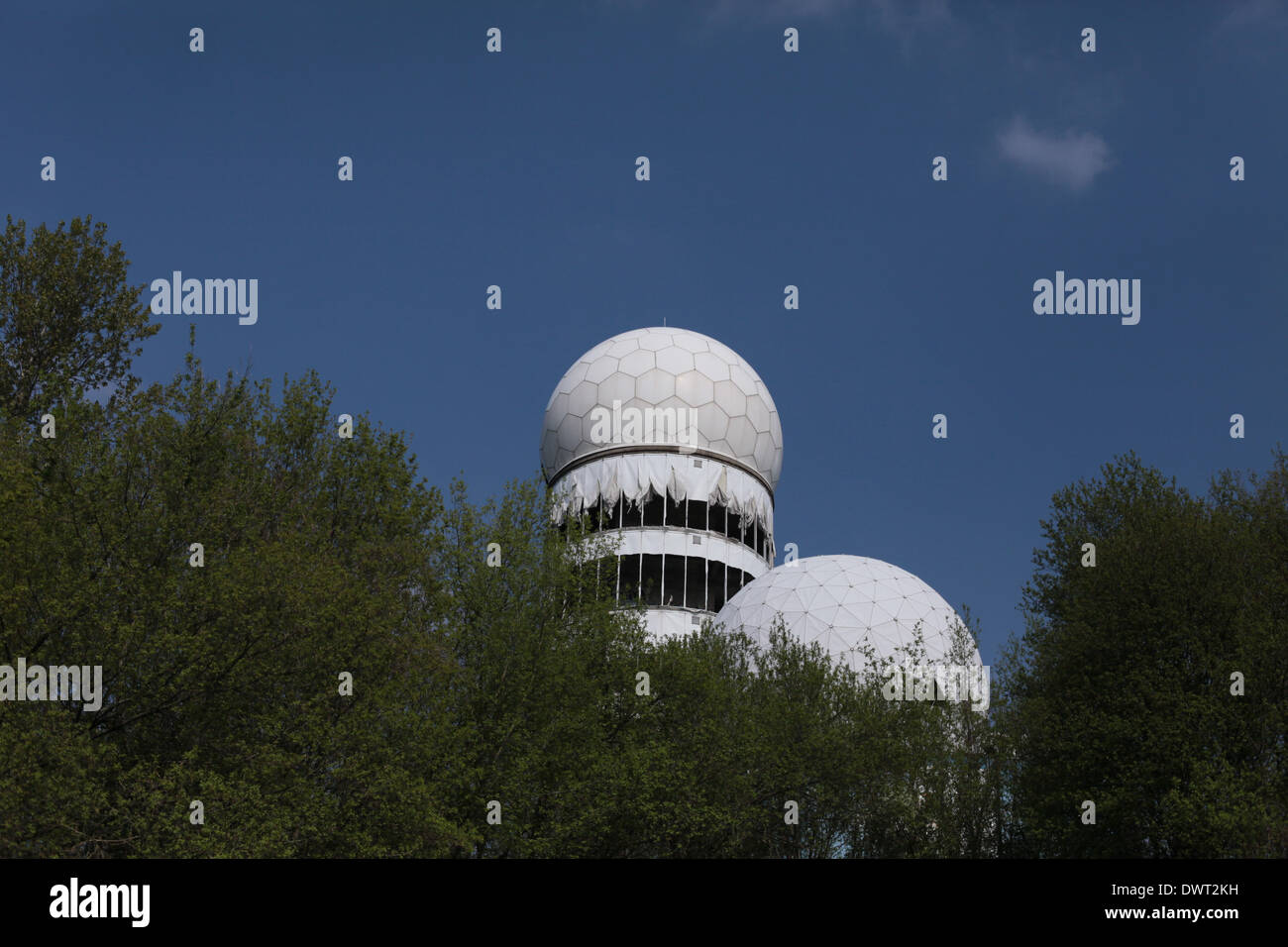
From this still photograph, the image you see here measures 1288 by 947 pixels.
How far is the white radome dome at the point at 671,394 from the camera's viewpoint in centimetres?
6366

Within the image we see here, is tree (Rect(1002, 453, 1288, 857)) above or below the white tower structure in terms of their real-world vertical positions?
below

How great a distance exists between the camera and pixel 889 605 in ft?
174

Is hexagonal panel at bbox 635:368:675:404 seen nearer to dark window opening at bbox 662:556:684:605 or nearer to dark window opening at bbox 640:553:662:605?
dark window opening at bbox 640:553:662:605

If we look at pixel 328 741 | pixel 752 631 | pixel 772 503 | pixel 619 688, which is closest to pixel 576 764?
pixel 619 688

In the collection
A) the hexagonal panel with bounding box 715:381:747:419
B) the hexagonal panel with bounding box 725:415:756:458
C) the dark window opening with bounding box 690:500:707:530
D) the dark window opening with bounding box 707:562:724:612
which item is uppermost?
the hexagonal panel with bounding box 715:381:747:419

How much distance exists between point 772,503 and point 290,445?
3545 centimetres

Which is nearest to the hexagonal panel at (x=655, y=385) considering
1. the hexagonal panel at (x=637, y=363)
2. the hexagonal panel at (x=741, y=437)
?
the hexagonal panel at (x=637, y=363)

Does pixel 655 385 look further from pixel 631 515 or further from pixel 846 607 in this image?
pixel 846 607

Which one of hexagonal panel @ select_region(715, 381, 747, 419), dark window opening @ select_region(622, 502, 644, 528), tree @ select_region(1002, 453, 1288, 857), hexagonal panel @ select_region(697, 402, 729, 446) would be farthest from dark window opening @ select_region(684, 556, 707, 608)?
tree @ select_region(1002, 453, 1288, 857)

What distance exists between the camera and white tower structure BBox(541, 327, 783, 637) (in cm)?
6197

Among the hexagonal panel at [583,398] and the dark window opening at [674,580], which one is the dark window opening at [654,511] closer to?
the dark window opening at [674,580]

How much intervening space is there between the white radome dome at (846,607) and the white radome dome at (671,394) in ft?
33.5

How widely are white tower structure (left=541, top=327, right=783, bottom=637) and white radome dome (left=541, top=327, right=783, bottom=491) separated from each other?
7 centimetres

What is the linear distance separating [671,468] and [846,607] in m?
13.1
